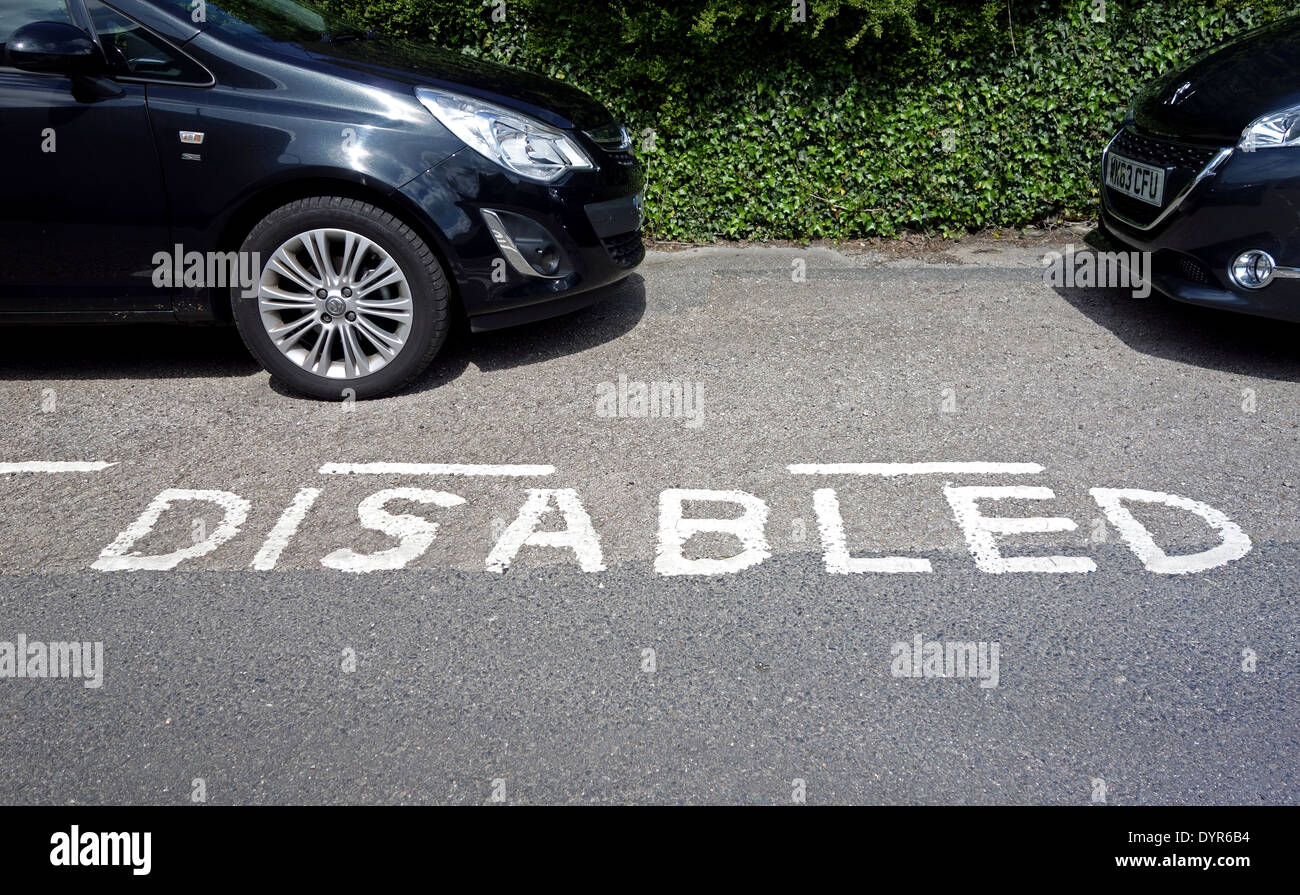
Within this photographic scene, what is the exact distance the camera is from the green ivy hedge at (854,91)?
7.02m

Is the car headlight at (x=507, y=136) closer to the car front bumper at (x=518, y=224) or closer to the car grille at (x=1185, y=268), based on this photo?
the car front bumper at (x=518, y=224)

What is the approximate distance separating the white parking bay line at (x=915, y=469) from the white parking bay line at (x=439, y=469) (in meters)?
1.04

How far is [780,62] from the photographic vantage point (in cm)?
716

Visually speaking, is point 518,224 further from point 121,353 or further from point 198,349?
point 121,353

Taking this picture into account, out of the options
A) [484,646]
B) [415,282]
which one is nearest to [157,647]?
[484,646]

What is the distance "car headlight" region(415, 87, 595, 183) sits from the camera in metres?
4.92

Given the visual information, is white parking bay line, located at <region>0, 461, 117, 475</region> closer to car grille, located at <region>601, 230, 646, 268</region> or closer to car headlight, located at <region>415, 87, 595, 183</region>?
car headlight, located at <region>415, 87, 595, 183</region>

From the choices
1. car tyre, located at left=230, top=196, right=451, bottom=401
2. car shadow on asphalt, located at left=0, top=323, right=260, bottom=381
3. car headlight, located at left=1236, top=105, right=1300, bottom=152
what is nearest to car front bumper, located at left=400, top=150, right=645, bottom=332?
car tyre, located at left=230, top=196, right=451, bottom=401

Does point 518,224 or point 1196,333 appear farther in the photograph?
point 1196,333

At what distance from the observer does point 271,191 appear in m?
4.89

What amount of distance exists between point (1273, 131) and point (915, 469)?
2422 mm

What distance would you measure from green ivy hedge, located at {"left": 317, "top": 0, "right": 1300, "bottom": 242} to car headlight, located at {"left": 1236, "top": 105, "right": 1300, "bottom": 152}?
2.23 meters

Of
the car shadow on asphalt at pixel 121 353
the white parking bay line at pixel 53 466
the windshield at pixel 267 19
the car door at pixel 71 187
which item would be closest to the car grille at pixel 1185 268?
the windshield at pixel 267 19

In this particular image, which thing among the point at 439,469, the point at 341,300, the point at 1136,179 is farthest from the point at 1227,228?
the point at 341,300
